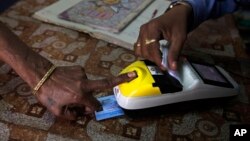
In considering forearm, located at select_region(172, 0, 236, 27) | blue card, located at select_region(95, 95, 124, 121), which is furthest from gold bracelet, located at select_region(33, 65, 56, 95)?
forearm, located at select_region(172, 0, 236, 27)

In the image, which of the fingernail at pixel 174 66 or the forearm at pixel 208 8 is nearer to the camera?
the fingernail at pixel 174 66

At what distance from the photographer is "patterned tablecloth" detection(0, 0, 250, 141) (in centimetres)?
55

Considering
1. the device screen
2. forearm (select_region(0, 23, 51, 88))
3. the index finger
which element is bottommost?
the device screen

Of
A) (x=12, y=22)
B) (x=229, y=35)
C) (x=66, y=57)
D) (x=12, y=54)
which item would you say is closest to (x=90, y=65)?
(x=66, y=57)

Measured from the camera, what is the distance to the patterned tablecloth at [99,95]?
0.55 m

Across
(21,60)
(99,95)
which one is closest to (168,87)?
(99,95)

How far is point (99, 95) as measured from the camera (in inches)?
24.7

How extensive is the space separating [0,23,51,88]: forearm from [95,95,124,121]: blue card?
0.13 metres

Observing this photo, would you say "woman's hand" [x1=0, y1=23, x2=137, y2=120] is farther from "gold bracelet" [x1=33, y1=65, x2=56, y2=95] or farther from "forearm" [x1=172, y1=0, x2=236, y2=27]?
"forearm" [x1=172, y1=0, x2=236, y2=27]

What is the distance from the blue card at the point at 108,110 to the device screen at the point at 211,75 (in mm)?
178

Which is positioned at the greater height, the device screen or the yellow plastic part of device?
the yellow plastic part of device

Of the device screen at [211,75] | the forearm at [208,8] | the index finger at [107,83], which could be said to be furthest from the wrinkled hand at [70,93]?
the forearm at [208,8]

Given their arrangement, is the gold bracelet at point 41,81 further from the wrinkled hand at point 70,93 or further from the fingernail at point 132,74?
the fingernail at point 132,74

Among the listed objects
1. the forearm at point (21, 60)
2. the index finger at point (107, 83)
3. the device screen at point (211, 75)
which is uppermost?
the forearm at point (21, 60)
